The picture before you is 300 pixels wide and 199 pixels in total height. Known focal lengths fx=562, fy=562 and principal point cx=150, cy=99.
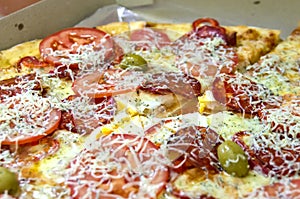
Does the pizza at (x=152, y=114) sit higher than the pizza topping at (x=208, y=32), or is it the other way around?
the pizza topping at (x=208, y=32)

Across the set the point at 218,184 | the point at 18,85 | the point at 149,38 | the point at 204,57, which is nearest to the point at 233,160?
the point at 218,184

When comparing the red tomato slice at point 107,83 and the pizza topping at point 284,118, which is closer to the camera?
the pizza topping at point 284,118

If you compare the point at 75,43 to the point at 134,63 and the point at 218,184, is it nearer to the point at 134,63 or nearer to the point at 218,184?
the point at 134,63

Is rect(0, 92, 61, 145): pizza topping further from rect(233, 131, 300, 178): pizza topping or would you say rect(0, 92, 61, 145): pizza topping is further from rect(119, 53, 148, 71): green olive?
rect(233, 131, 300, 178): pizza topping

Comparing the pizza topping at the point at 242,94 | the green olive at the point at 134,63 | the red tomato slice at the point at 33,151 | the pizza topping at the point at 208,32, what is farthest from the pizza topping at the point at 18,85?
the pizza topping at the point at 208,32

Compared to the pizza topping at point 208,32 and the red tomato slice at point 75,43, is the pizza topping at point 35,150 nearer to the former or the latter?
the red tomato slice at point 75,43

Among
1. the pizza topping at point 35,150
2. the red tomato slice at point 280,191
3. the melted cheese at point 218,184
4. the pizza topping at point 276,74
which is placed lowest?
the melted cheese at point 218,184
